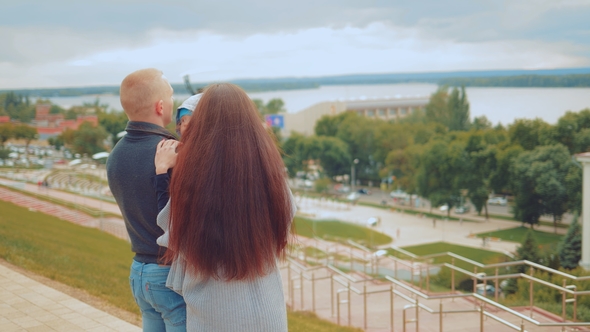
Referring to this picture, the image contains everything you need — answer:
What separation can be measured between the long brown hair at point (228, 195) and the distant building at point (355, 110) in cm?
5641

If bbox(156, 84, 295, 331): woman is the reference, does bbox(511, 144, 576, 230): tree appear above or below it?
below

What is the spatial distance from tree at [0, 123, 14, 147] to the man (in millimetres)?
31081

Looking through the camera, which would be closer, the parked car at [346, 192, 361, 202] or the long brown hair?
the long brown hair

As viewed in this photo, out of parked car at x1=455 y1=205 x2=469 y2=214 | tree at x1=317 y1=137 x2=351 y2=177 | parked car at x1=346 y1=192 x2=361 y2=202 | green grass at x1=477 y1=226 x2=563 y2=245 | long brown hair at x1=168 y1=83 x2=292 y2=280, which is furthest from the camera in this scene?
tree at x1=317 y1=137 x2=351 y2=177

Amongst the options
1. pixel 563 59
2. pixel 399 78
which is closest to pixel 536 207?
pixel 563 59

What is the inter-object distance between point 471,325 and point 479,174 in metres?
27.1

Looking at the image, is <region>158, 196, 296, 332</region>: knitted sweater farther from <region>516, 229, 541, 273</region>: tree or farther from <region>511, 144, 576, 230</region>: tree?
<region>511, 144, 576, 230</region>: tree

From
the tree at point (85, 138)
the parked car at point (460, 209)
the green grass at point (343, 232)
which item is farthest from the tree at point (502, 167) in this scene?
the tree at point (85, 138)

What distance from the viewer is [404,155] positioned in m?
40.5

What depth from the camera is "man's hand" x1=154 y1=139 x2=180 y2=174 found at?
1695 millimetres

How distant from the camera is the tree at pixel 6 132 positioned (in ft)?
97.5

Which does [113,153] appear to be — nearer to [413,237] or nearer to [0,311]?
[0,311]

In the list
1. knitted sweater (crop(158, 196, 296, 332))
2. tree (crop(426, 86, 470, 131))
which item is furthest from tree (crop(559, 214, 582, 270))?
tree (crop(426, 86, 470, 131))

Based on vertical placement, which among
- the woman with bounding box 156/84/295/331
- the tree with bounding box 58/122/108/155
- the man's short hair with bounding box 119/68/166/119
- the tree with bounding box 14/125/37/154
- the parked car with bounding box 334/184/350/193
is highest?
the man's short hair with bounding box 119/68/166/119
